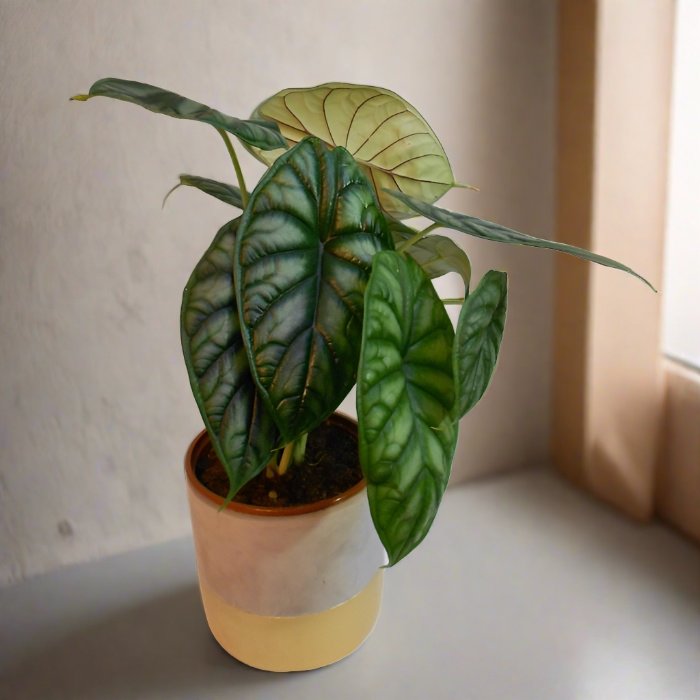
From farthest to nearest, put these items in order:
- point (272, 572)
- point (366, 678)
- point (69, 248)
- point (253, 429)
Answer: point (69, 248), point (366, 678), point (272, 572), point (253, 429)

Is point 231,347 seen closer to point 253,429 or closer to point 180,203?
point 253,429

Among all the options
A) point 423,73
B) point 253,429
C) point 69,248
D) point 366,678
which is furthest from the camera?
point 423,73

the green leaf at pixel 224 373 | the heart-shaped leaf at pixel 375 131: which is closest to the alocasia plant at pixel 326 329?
the green leaf at pixel 224 373

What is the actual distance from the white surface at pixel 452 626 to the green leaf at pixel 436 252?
18.4 inches

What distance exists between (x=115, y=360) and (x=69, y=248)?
17 centimetres

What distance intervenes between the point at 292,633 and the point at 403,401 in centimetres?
35

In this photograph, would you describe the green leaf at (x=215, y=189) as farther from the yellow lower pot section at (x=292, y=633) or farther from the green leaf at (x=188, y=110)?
the yellow lower pot section at (x=292, y=633)

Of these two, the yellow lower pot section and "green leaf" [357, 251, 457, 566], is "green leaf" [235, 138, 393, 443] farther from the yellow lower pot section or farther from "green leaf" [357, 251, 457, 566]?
the yellow lower pot section

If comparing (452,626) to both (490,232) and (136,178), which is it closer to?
(490,232)

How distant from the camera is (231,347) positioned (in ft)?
1.84

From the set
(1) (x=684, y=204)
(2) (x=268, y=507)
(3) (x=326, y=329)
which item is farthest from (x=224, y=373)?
(1) (x=684, y=204)

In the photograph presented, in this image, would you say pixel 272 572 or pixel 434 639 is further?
pixel 434 639

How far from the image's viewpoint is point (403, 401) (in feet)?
1.82

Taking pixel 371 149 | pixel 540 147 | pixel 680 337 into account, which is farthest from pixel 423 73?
pixel 680 337
